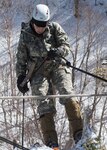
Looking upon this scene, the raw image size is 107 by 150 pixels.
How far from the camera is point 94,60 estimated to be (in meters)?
26.5

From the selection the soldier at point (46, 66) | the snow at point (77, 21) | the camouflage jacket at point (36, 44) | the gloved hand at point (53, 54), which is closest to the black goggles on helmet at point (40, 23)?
the soldier at point (46, 66)

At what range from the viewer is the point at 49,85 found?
609 centimetres

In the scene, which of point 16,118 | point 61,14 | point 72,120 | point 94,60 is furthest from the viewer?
point 61,14

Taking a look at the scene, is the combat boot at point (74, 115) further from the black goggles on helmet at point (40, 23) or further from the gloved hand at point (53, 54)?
the black goggles on helmet at point (40, 23)

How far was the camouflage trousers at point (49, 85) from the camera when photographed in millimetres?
5773

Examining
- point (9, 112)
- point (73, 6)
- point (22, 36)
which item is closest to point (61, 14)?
point (73, 6)

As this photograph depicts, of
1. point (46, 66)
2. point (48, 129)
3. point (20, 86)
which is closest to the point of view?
point (48, 129)

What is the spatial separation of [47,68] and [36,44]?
32cm

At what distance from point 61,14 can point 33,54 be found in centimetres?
2285

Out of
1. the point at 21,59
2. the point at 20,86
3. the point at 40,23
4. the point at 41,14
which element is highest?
the point at 41,14

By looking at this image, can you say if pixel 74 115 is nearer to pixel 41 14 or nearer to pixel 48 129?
pixel 48 129

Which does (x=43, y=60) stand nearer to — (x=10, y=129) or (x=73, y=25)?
(x=10, y=129)

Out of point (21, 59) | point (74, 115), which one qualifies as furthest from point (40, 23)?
point (74, 115)

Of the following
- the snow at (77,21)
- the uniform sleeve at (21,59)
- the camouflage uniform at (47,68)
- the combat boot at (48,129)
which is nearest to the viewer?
the combat boot at (48,129)
